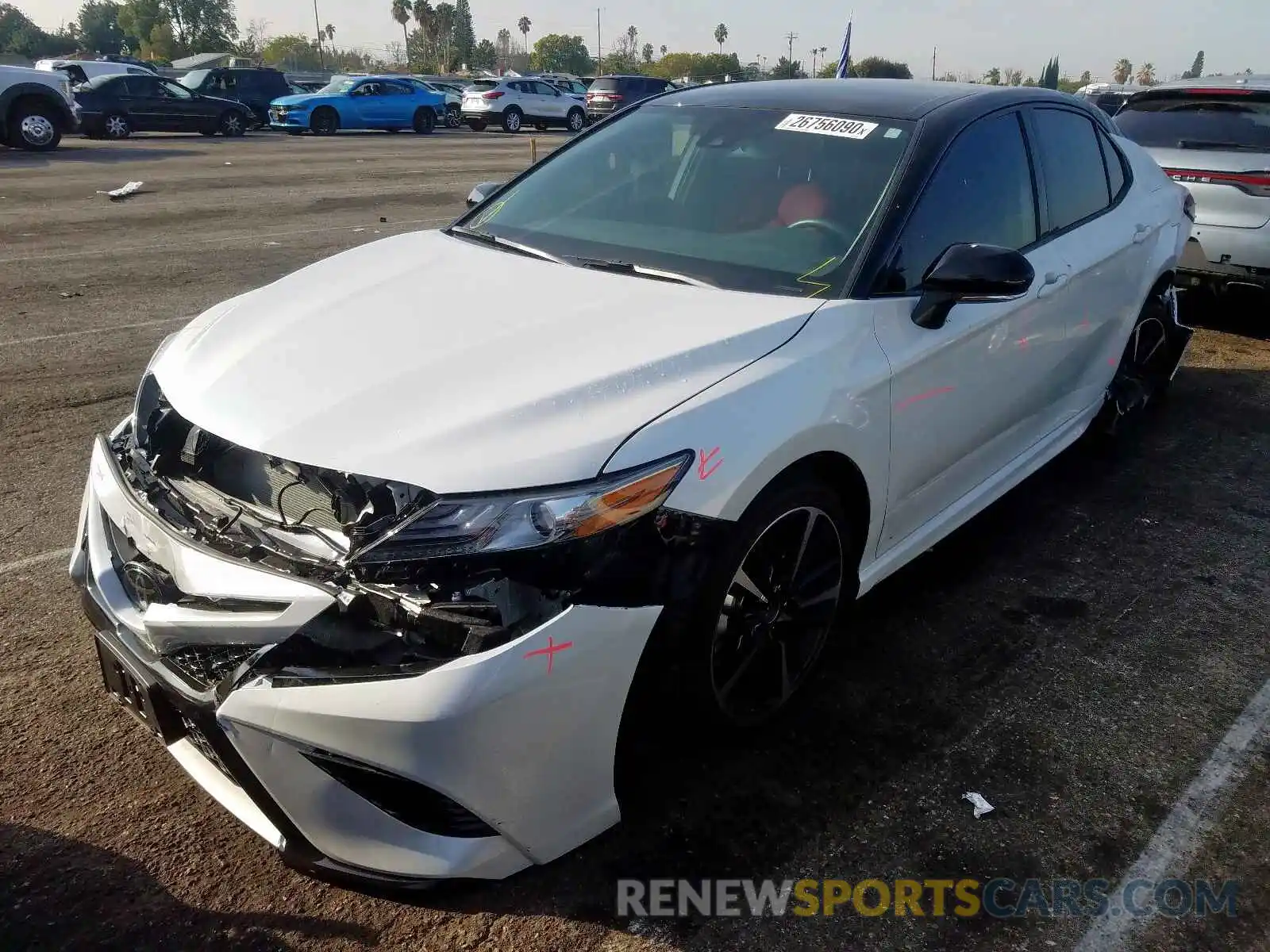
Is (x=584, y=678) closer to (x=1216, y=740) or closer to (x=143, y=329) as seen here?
(x=1216, y=740)

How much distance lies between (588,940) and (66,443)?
3881 millimetres

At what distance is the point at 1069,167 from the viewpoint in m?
4.25

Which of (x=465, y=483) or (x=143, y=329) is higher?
(x=465, y=483)

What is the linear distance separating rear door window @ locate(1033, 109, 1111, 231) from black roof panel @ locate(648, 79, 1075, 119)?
16cm

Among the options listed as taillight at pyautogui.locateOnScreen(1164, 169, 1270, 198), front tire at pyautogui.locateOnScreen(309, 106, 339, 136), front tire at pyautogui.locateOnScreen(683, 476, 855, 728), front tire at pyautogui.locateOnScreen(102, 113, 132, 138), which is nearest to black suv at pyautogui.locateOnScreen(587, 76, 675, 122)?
front tire at pyautogui.locateOnScreen(309, 106, 339, 136)

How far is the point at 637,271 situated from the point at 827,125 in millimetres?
936

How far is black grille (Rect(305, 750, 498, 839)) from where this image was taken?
206 cm

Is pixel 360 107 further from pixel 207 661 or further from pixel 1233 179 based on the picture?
pixel 207 661

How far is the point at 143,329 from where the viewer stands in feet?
23.0

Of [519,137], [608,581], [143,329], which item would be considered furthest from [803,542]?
[519,137]

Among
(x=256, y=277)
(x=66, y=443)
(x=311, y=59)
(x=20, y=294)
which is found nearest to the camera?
(x=66, y=443)

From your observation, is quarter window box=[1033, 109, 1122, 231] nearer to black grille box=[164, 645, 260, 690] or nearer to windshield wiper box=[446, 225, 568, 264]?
windshield wiper box=[446, 225, 568, 264]

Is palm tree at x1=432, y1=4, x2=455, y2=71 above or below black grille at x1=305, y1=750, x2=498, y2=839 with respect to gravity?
above

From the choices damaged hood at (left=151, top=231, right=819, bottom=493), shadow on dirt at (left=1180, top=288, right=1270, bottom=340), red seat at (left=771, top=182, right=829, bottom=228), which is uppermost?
red seat at (left=771, top=182, right=829, bottom=228)
